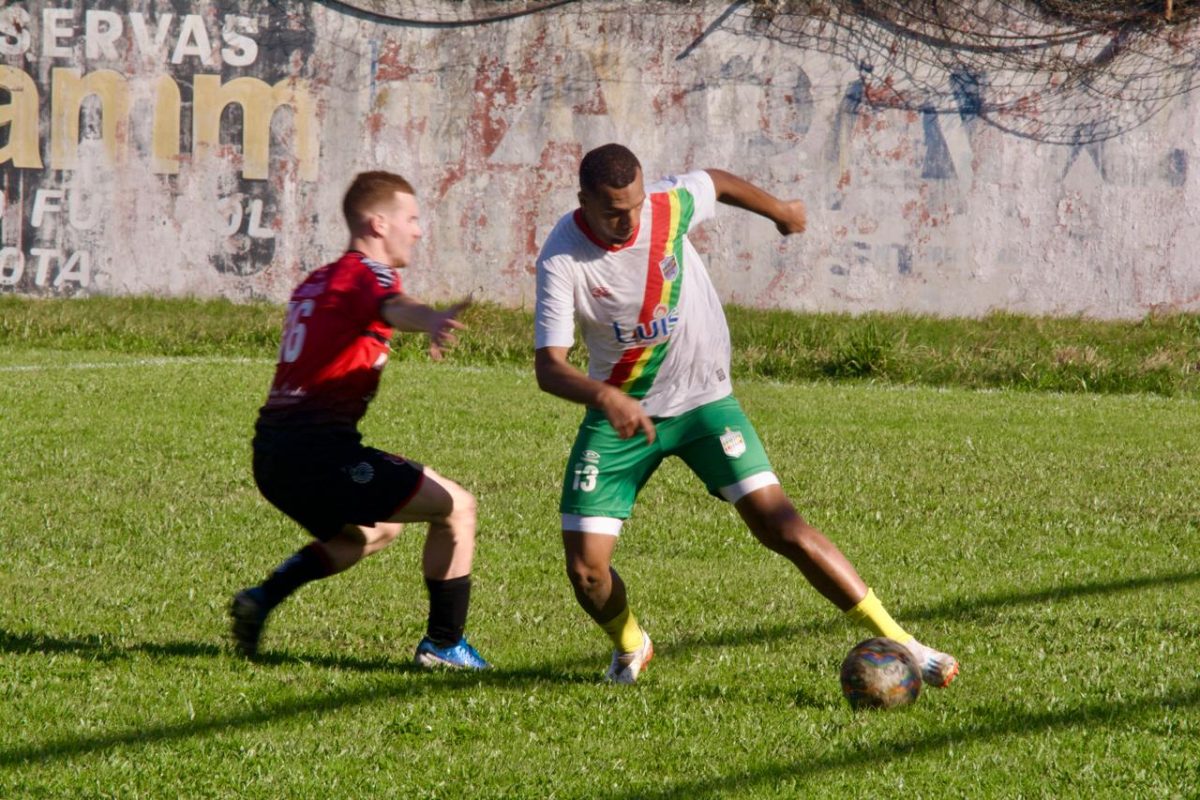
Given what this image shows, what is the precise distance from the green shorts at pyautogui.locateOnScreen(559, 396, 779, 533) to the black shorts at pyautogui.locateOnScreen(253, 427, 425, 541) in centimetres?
62

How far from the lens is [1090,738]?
509 centimetres

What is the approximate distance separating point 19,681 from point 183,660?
62cm

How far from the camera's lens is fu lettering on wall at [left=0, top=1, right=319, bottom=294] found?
67.3 ft

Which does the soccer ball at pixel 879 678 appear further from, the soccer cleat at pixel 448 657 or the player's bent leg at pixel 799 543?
the soccer cleat at pixel 448 657

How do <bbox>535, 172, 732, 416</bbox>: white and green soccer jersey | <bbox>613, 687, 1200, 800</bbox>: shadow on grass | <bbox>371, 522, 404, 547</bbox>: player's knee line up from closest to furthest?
<bbox>613, 687, 1200, 800</bbox>: shadow on grass, <bbox>535, 172, 732, 416</bbox>: white and green soccer jersey, <bbox>371, 522, 404, 547</bbox>: player's knee

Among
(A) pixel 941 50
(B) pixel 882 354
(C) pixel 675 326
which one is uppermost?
(A) pixel 941 50

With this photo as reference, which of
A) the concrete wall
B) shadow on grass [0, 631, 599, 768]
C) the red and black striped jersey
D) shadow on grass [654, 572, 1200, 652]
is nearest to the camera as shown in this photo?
shadow on grass [0, 631, 599, 768]

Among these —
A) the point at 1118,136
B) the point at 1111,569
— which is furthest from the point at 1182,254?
the point at 1111,569

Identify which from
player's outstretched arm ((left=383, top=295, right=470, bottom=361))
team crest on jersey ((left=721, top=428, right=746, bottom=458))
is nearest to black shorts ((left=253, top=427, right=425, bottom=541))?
player's outstretched arm ((left=383, top=295, right=470, bottom=361))

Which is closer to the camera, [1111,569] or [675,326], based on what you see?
[675,326]

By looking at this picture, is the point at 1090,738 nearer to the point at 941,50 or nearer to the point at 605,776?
the point at 605,776

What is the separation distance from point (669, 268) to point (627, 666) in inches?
59.7

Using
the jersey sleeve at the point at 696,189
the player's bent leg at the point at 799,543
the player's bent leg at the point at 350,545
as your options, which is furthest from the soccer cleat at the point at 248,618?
the jersey sleeve at the point at 696,189

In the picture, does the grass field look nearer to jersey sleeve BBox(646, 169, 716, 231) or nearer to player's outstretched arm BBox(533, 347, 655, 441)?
player's outstretched arm BBox(533, 347, 655, 441)
